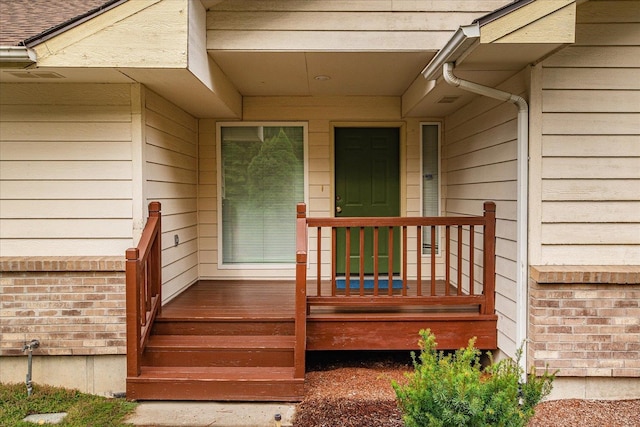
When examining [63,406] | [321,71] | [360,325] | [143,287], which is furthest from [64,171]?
[360,325]

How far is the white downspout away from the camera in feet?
10.2

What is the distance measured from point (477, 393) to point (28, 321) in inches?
130

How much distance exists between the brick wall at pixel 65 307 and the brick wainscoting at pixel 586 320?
10.2 feet

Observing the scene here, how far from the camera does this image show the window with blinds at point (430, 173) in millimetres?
5164

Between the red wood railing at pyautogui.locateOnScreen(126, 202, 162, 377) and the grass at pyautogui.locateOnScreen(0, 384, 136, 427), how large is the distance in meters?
0.28

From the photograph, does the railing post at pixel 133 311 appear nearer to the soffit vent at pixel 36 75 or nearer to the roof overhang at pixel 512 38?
the soffit vent at pixel 36 75

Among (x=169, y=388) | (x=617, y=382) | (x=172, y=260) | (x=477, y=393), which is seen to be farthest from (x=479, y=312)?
(x=172, y=260)

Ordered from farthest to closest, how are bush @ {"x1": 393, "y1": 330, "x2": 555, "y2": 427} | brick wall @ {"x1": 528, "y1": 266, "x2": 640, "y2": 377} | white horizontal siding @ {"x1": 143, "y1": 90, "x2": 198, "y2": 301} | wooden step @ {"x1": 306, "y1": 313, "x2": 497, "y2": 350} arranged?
1. white horizontal siding @ {"x1": 143, "y1": 90, "x2": 198, "y2": 301}
2. wooden step @ {"x1": 306, "y1": 313, "x2": 497, "y2": 350}
3. brick wall @ {"x1": 528, "y1": 266, "x2": 640, "y2": 377}
4. bush @ {"x1": 393, "y1": 330, "x2": 555, "y2": 427}

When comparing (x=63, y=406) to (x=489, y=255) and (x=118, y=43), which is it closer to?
(x=118, y=43)

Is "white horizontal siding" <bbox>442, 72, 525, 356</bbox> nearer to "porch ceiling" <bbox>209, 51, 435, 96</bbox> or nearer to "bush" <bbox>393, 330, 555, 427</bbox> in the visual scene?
"porch ceiling" <bbox>209, 51, 435, 96</bbox>

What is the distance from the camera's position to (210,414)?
10.1 feet

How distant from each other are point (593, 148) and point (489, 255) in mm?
1065

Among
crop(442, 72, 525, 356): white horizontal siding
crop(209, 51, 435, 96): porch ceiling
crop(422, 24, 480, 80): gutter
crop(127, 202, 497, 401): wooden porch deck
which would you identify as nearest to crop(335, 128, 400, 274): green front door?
crop(209, 51, 435, 96): porch ceiling

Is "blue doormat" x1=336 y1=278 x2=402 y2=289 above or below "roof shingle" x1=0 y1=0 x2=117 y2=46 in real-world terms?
below
